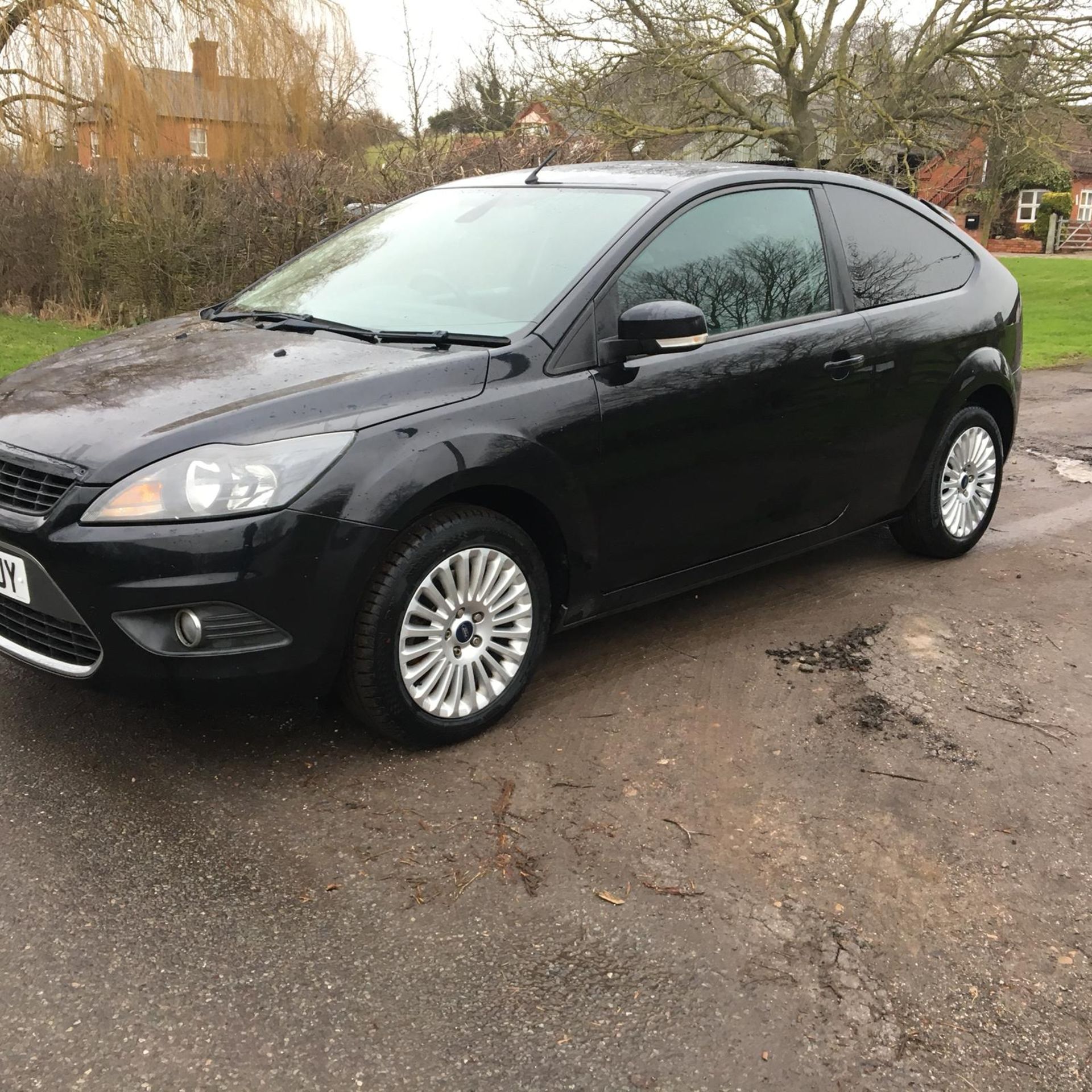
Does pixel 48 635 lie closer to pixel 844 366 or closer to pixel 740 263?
pixel 740 263

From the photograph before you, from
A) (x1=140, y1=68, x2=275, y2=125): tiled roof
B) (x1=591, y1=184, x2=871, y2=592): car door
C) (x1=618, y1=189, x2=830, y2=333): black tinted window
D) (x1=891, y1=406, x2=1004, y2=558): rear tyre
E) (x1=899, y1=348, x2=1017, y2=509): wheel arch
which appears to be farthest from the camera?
(x1=140, y1=68, x2=275, y2=125): tiled roof

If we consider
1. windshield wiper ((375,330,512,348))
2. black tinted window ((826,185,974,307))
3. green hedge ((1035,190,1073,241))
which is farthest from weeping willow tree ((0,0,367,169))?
green hedge ((1035,190,1073,241))

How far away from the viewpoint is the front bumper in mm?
2881

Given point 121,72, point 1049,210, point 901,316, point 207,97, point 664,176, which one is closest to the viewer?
point 664,176

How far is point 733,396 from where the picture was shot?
3961mm

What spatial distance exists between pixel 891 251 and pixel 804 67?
18.5m

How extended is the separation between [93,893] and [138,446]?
1142mm

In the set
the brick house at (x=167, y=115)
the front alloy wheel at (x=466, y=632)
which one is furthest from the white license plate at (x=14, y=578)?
the brick house at (x=167, y=115)

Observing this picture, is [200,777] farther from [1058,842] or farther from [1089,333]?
[1089,333]

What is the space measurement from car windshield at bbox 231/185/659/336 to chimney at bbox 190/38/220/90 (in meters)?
15.7

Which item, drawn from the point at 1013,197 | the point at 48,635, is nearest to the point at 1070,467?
the point at 48,635

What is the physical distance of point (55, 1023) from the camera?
7.39 feet

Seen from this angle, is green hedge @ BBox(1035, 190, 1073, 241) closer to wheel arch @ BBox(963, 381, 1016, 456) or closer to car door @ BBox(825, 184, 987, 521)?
wheel arch @ BBox(963, 381, 1016, 456)

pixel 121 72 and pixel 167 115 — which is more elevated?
pixel 121 72
